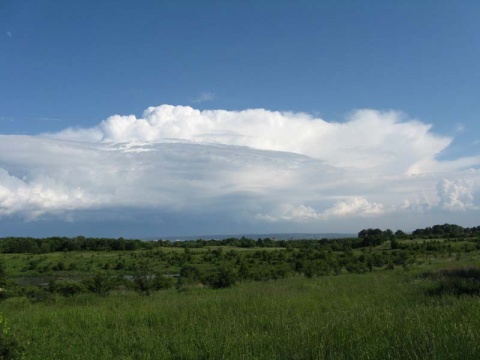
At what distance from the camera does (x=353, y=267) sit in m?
43.8

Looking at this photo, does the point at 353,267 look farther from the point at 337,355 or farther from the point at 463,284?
the point at 337,355

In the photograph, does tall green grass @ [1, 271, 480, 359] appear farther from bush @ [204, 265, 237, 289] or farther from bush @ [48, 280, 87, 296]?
bush @ [204, 265, 237, 289]

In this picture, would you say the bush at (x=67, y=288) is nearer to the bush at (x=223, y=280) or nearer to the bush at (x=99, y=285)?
the bush at (x=99, y=285)

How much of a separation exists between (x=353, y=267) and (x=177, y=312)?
109ft

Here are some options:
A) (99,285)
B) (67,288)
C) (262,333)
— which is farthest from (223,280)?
(262,333)

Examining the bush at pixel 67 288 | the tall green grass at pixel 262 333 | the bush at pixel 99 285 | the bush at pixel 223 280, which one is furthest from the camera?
the bush at pixel 223 280

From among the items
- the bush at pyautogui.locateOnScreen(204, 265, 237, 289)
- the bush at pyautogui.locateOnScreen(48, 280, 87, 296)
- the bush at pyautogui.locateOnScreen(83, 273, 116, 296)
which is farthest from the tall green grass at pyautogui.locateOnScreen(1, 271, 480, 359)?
the bush at pyautogui.locateOnScreen(204, 265, 237, 289)

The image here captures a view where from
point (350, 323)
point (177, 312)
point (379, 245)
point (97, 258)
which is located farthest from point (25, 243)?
point (350, 323)

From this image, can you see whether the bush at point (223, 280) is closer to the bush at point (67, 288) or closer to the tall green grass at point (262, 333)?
the bush at point (67, 288)

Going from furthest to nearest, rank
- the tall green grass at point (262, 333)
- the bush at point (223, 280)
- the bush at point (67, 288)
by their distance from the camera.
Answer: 1. the bush at point (223, 280)
2. the bush at point (67, 288)
3. the tall green grass at point (262, 333)

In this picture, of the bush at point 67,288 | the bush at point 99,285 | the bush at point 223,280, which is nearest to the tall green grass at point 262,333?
the bush at point 99,285

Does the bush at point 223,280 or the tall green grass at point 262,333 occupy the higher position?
the tall green grass at point 262,333

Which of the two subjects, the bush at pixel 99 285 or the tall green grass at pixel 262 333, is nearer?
the tall green grass at pixel 262 333

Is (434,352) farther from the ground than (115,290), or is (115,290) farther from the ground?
(434,352)
